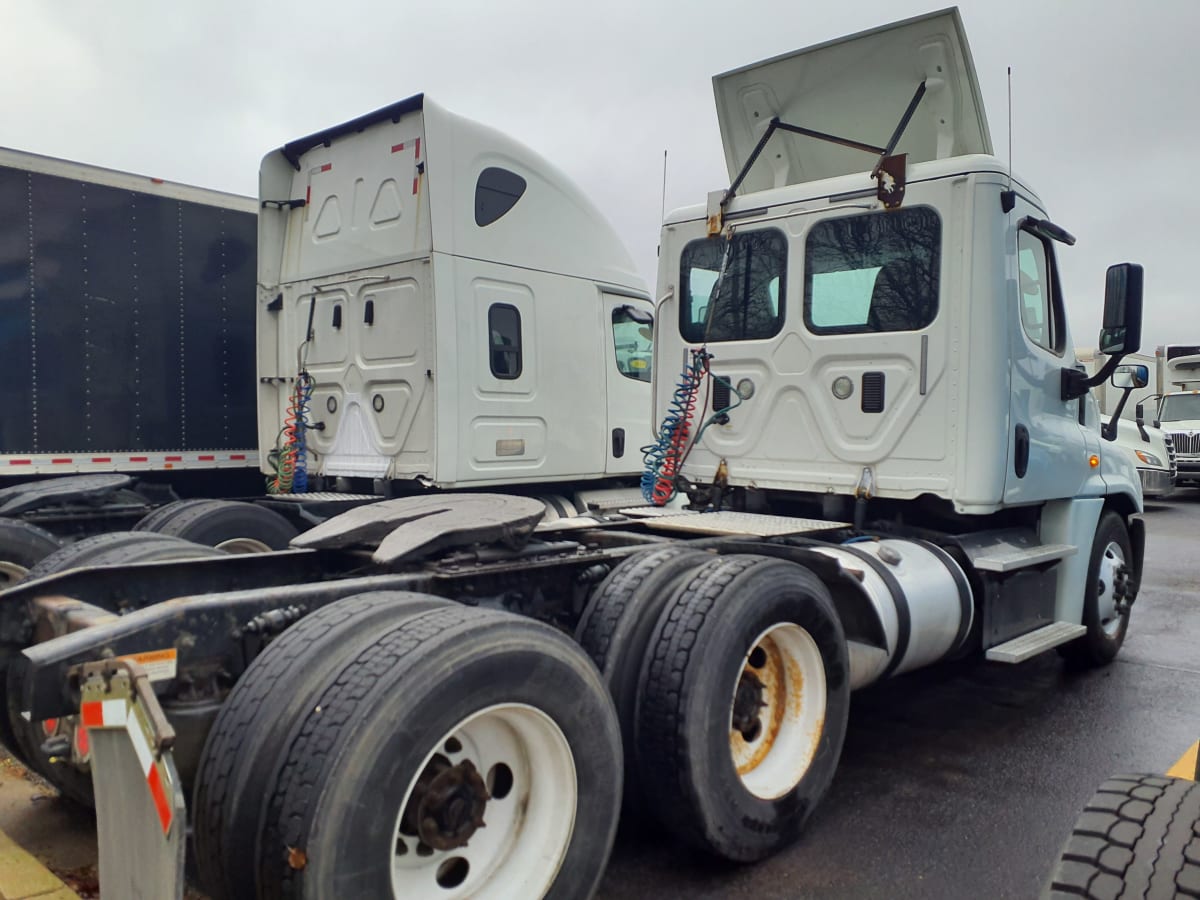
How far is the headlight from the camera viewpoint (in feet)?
49.0

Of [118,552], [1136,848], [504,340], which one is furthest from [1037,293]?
[118,552]

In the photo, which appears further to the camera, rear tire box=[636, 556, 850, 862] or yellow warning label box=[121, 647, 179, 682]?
rear tire box=[636, 556, 850, 862]

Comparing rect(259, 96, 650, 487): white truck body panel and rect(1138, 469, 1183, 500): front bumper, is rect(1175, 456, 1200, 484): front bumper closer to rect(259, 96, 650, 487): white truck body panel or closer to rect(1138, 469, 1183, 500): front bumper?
rect(1138, 469, 1183, 500): front bumper

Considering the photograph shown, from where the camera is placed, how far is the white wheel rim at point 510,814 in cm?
263

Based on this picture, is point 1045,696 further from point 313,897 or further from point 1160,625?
point 313,897

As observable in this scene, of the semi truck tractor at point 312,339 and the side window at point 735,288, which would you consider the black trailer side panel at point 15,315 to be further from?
the side window at point 735,288

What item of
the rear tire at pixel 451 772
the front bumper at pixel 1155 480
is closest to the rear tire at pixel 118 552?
the rear tire at pixel 451 772

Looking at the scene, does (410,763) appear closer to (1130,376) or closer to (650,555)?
(650,555)

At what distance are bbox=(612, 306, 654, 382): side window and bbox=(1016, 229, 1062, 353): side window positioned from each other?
11.0 feet

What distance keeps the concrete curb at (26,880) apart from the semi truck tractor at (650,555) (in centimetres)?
36

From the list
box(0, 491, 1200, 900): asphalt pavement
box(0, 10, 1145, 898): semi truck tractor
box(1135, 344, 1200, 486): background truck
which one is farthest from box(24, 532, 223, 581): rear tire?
box(1135, 344, 1200, 486): background truck

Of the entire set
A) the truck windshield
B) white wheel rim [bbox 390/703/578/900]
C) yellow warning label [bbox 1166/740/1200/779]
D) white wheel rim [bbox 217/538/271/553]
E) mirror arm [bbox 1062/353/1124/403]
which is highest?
the truck windshield

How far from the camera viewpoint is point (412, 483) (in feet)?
22.8

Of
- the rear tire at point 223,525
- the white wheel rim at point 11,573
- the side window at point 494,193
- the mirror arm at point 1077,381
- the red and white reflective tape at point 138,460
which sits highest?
the side window at point 494,193
